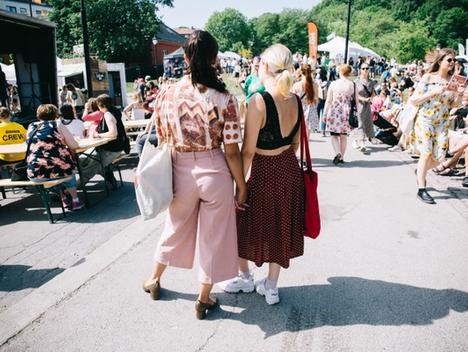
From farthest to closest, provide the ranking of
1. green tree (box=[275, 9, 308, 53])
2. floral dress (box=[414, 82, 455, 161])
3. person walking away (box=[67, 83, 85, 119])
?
green tree (box=[275, 9, 308, 53]), person walking away (box=[67, 83, 85, 119]), floral dress (box=[414, 82, 455, 161])

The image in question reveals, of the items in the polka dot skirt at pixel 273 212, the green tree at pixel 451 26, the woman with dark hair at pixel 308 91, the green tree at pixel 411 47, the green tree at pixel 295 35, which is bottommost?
the polka dot skirt at pixel 273 212

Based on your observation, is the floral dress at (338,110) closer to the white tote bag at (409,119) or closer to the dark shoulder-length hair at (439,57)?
the white tote bag at (409,119)

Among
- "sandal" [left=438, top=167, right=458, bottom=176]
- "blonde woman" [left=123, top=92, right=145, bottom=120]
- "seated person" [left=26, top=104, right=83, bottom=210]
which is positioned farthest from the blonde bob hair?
"blonde woman" [left=123, top=92, right=145, bottom=120]

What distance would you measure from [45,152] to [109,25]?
3950 centimetres

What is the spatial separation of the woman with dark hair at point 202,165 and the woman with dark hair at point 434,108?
3503 millimetres

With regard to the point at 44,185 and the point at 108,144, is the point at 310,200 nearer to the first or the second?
the point at 44,185

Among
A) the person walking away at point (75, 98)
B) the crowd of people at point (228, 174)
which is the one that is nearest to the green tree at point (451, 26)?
the person walking away at point (75, 98)

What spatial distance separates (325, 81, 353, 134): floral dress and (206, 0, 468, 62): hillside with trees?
2780 cm

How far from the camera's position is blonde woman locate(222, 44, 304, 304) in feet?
8.58

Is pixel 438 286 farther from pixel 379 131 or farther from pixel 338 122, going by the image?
pixel 379 131

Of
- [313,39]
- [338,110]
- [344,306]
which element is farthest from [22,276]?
[313,39]

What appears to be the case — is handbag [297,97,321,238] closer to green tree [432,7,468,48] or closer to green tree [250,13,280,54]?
green tree [432,7,468,48]

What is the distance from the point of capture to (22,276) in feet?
12.4

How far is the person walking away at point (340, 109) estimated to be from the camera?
24.3ft
